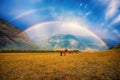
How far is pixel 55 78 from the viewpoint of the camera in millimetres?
12148

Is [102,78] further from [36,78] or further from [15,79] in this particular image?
[15,79]

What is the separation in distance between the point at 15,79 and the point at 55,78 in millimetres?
3645

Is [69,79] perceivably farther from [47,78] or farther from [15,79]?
[15,79]

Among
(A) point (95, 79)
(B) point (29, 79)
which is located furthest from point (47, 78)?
(A) point (95, 79)

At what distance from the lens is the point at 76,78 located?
12031mm

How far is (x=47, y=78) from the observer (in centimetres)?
1217

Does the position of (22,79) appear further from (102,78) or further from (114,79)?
(114,79)

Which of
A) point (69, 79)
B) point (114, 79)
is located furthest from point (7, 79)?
point (114, 79)

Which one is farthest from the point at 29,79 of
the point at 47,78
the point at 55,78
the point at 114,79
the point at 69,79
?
the point at 114,79

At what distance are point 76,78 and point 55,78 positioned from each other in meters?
1.97

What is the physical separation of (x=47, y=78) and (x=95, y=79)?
443 centimetres

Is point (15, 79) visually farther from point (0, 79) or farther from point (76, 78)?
point (76, 78)

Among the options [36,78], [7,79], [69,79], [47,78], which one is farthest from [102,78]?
[7,79]

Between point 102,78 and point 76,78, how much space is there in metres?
2.43
